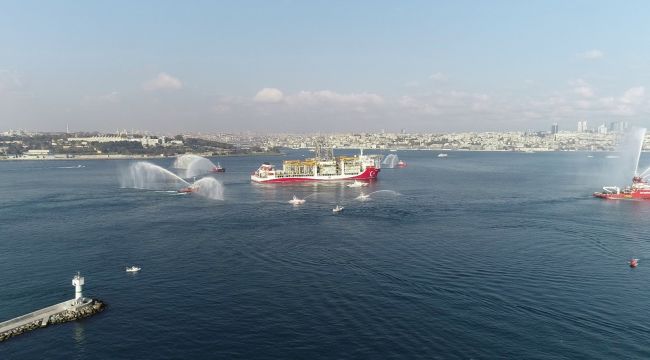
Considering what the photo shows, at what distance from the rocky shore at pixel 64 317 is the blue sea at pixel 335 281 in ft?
2.07

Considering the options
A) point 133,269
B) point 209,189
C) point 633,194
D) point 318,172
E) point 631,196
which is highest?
point 318,172

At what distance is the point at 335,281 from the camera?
36.8m

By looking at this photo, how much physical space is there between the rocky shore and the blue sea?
0.63 metres

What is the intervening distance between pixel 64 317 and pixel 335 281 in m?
18.7

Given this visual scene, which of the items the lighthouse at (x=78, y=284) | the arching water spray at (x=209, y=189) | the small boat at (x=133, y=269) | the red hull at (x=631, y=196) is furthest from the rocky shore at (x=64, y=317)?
the red hull at (x=631, y=196)

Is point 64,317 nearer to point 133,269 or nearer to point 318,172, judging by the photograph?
point 133,269

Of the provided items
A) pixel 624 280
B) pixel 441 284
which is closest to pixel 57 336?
pixel 441 284

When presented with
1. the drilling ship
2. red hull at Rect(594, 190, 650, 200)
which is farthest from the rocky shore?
the drilling ship

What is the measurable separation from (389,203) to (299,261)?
36.9 meters

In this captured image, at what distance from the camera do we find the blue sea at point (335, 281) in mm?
26703

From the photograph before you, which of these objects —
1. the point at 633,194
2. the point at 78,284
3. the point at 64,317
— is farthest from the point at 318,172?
the point at 64,317

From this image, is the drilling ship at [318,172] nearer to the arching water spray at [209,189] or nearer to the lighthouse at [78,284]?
the arching water spray at [209,189]

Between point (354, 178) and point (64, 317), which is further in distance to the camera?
point (354, 178)

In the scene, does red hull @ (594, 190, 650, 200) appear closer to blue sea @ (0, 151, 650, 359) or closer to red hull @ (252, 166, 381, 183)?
blue sea @ (0, 151, 650, 359)
